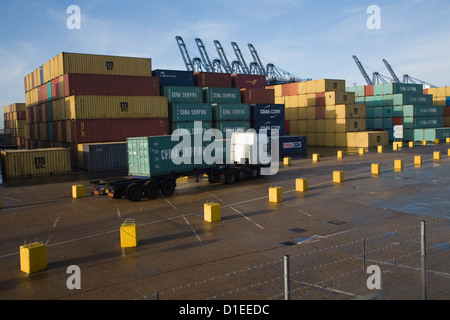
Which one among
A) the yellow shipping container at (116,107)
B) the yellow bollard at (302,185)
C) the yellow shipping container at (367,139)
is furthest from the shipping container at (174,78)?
the yellow bollard at (302,185)

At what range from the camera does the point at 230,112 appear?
45.6 metres

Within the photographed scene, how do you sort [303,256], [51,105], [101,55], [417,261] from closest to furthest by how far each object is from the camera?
[417,261] < [303,256] < [101,55] < [51,105]

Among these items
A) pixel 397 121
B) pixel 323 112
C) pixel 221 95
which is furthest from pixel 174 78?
pixel 397 121

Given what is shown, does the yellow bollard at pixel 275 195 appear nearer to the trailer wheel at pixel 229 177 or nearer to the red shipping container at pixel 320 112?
the trailer wheel at pixel 229 177

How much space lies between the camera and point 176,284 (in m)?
9.78

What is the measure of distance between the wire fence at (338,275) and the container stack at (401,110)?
5449 cm

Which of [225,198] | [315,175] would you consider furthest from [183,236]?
[315,175]

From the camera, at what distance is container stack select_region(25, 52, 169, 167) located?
36656 millimetres

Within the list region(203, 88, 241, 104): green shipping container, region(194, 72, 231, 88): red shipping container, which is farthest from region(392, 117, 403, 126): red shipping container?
A: region(194, 72, 231, 88): red shipping container

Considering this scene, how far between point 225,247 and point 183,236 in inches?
85.2

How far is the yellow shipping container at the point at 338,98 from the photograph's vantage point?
57.2 metres

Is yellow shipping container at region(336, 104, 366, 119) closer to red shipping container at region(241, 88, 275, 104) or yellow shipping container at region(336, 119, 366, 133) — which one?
yellow shipping container at region(336, 119, 366, 133)

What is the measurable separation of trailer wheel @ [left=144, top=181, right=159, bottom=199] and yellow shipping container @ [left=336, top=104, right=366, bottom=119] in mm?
41181

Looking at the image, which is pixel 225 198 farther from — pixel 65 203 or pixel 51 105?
pixel 51 105
